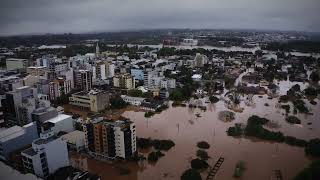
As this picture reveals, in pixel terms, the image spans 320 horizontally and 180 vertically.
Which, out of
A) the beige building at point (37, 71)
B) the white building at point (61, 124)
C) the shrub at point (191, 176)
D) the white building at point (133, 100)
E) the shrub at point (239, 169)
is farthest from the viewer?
the beige building at point (37, 71)

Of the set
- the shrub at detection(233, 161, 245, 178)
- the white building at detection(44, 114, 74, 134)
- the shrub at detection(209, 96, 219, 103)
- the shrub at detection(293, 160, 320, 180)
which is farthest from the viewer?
the shrub at detection(209, 96, 219, 103)

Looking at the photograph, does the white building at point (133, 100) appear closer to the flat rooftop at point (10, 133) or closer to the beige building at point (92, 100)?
the beige building at point (92, 100)

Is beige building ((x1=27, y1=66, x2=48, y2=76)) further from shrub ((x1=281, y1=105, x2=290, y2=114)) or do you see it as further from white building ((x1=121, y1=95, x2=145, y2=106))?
shrub ((x1=281, y1=105, x2=290, y2=114))

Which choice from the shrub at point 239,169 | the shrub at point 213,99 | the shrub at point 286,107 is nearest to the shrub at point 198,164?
the shrub at point 239,169

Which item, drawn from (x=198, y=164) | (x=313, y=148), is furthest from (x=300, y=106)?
(x=198, y=164)

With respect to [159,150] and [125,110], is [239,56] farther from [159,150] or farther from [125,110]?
[159,150]

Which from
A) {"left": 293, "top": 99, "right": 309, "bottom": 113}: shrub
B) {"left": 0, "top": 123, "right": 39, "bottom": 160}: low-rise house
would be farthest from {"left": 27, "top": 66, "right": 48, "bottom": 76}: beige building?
{"left": 293, "top": 99, "right": 309, "bottom": 113}: shrub
